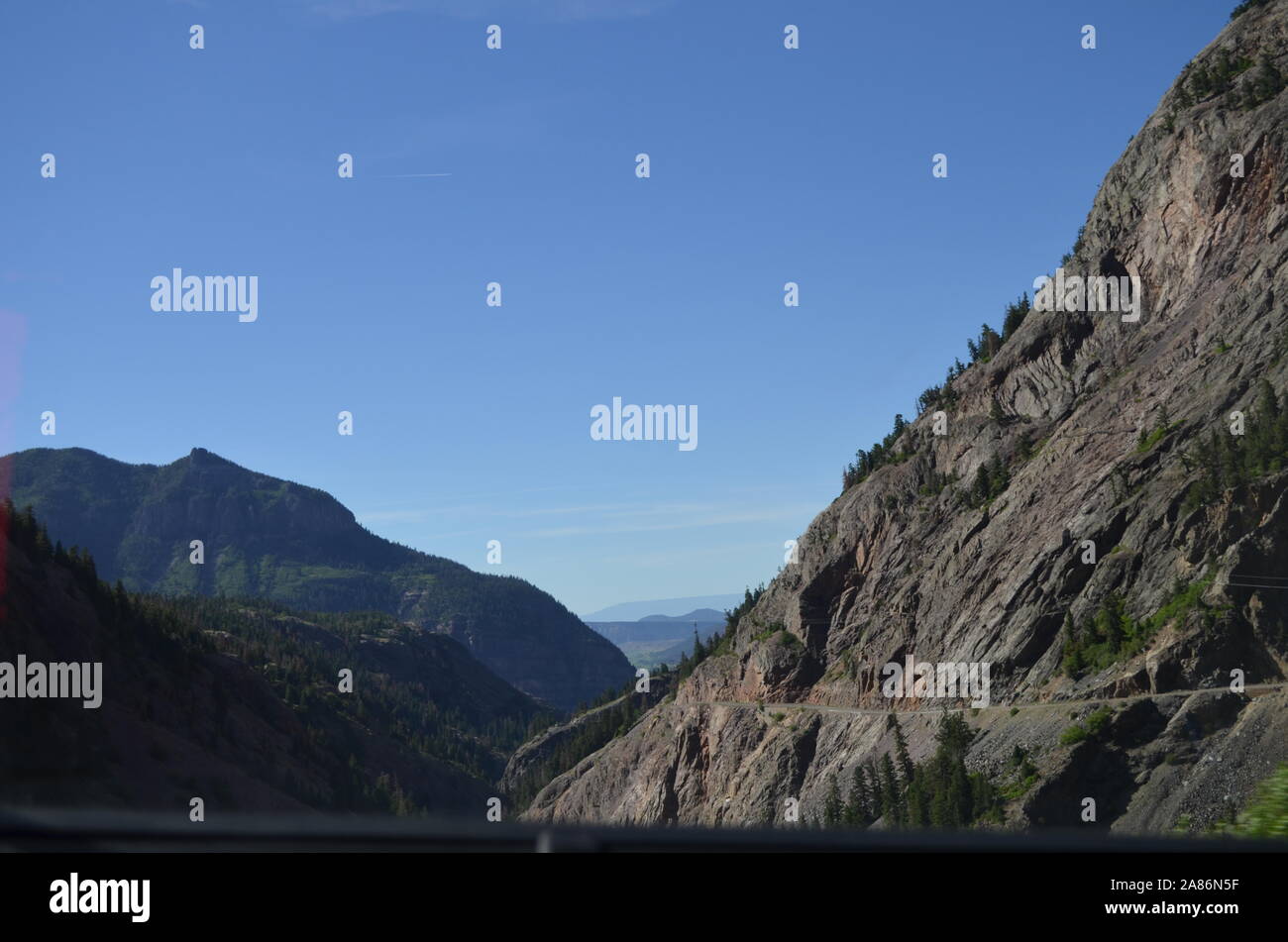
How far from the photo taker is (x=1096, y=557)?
296 ft

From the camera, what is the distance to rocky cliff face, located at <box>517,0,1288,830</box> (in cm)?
7238

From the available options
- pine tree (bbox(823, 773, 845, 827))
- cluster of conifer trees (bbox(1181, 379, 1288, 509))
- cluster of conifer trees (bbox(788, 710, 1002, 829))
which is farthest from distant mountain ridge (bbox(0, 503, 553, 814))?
cluster of conifer trees (bbox(1181, 379, 1288, 509))

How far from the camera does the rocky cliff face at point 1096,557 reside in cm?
7238

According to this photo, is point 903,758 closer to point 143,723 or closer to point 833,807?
point 833,807

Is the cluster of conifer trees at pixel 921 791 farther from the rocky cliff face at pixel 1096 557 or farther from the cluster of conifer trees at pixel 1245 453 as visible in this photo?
the cluster of conifer trees at pixel 1245 453

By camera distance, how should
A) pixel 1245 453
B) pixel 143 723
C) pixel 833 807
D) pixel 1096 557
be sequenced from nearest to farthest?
pixel 143 723, pixel 1245 453, pixel 833 807, pixel 1096 557

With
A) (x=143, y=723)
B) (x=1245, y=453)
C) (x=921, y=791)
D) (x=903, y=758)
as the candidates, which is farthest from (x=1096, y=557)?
(x=143, y=723)

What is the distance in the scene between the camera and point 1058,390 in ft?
371

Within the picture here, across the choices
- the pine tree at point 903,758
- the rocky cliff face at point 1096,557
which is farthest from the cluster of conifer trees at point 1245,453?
the pine tree at point 903,758

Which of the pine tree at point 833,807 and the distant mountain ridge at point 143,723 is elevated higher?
the distant mountain ridge at point 143,723
